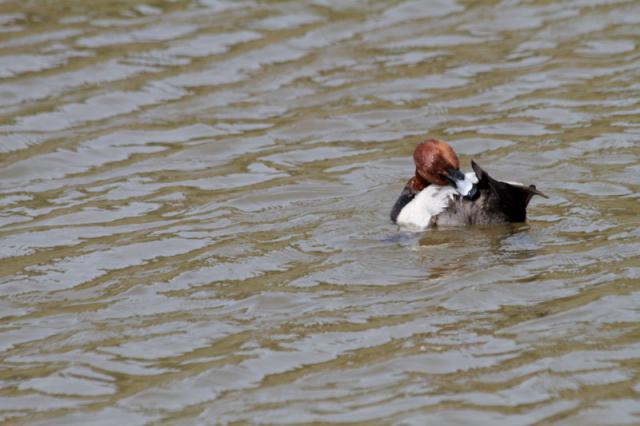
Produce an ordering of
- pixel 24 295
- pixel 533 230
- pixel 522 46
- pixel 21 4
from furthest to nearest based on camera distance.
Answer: pixel 21 4, pixel 522 46, pixel 533 230, pixel 24 295

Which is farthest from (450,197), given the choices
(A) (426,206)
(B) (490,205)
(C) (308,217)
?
(C) (308,217)

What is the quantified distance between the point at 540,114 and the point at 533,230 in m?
2.88

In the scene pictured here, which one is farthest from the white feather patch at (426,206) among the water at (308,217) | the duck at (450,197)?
the water at (308,217)

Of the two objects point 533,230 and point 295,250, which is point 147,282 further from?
point 533,230

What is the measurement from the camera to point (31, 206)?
9.77 m

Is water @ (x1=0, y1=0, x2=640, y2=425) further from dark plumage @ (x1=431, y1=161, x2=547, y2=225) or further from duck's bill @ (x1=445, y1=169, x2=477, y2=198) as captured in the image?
duck's bill @ (x1=445, y1=169, x2=477, y2=198)

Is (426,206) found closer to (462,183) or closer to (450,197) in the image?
(450,197)

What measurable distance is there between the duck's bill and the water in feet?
0.84

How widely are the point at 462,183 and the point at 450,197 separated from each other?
0.19 m

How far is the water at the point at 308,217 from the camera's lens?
6.18 meters

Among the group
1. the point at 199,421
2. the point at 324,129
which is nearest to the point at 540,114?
the point at 324,129

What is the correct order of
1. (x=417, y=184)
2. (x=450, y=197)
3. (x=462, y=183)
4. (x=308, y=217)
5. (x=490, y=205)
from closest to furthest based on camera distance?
(x=490, y=205) → (x=462, y=183) → (x=450, y=197) → (x=417, y=184) → (x=308, y=217)

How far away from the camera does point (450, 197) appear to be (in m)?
8.61

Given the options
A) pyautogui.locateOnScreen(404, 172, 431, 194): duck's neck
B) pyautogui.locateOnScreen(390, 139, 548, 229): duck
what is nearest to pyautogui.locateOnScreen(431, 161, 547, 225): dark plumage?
pyautogui.locateOnScreen(390, 139, 548, 229): duck
